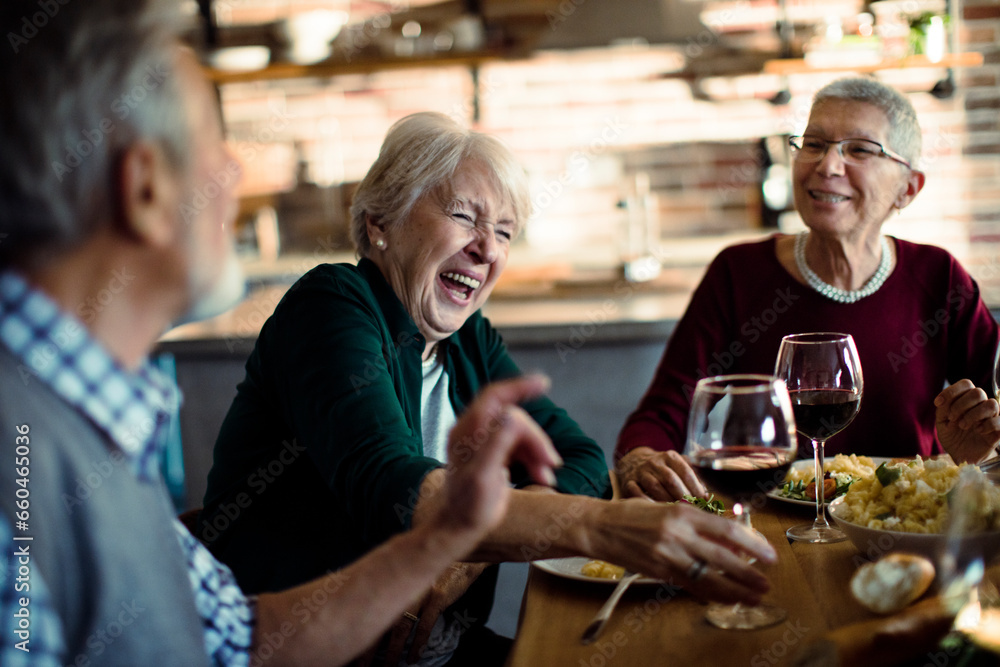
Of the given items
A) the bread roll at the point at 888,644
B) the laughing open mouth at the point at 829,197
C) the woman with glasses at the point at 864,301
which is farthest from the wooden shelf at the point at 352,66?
the bread roll at the point at 888,644

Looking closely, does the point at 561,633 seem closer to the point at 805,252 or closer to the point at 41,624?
the point at 41,624

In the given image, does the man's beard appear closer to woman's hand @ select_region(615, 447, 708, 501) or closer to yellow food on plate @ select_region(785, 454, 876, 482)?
woman's hand @ select_region(615, 447, 708, 501)

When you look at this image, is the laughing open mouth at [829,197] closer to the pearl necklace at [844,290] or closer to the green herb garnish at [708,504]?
the pearl necklace at [844,290]

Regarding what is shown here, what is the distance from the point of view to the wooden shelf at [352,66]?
3.85 m

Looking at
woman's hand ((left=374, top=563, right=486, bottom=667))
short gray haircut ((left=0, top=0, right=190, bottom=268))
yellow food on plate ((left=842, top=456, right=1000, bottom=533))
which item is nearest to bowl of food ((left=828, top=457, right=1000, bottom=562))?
yellow food on plate ((left=842, top=456, right=1000, bottom=533))

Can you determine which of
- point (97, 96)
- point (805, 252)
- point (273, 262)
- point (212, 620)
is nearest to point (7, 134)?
point (97, 96)

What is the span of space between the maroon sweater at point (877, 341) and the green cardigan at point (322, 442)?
0.44 metres

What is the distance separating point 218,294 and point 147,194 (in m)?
0.12

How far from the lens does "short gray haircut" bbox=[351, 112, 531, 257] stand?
1.48 m

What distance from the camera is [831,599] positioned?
36.1 inches

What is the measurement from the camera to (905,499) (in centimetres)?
98

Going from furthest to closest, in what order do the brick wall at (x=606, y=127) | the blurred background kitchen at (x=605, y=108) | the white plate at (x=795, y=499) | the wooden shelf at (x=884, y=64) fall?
1. the brick wall at (x=606, y=127)
2. the blurred background kitchen at (x=605, y=108)
3. the wooden shelf at (x=884, y=64)
4. the white plate at (x=795, y=499)

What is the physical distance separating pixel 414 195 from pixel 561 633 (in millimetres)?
830

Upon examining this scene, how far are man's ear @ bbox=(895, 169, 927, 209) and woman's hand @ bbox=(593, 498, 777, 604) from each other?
4.06ft
